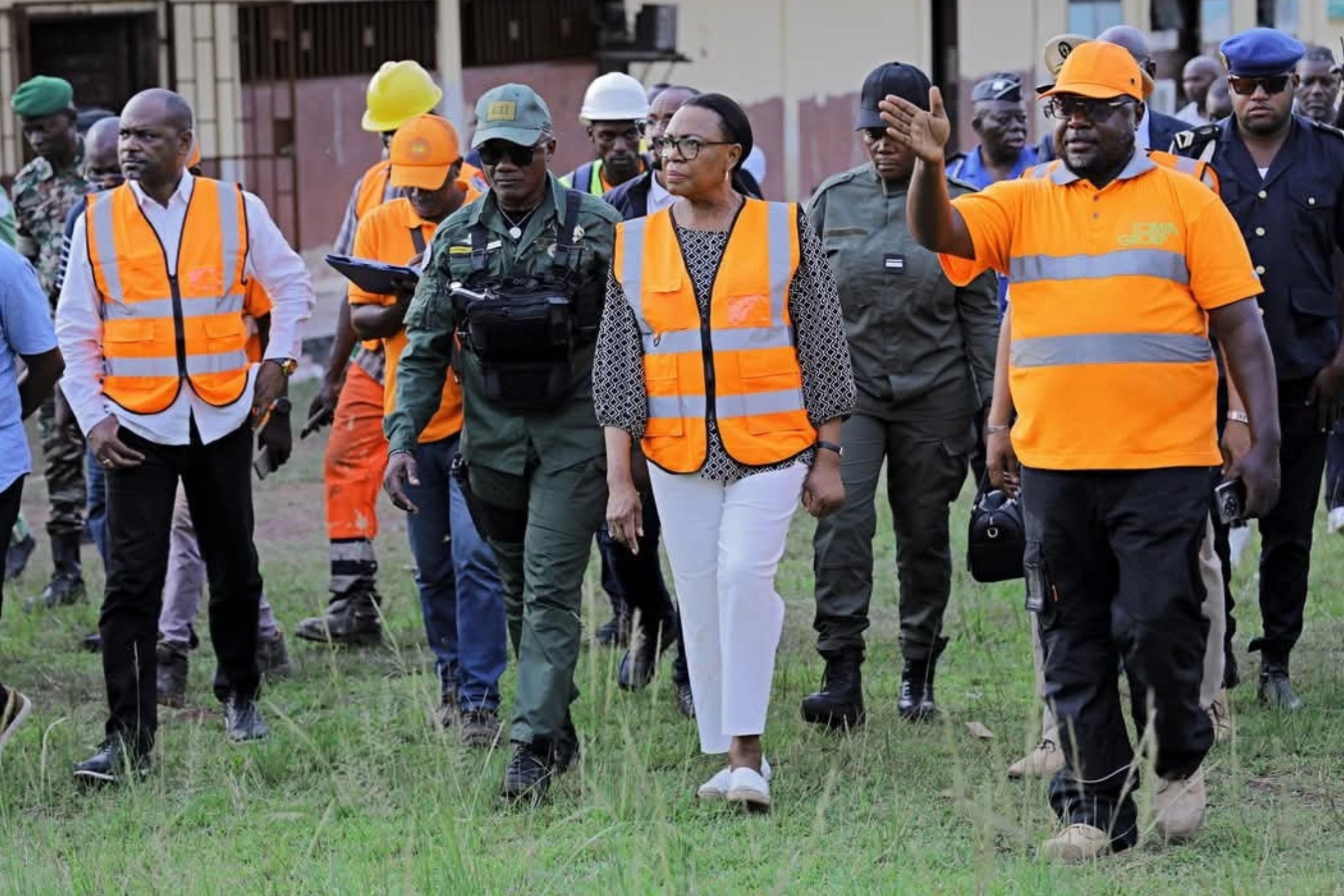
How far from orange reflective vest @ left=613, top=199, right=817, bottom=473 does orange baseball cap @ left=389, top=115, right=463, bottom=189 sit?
5.12 feet

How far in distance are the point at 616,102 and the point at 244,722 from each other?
3.05m

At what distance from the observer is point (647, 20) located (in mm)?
21141

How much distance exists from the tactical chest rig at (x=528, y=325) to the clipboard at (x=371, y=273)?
0.79m

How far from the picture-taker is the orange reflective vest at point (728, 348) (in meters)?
6.62

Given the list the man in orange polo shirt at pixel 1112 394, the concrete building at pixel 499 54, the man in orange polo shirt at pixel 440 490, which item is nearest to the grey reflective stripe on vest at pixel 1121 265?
the man in orange polo shirt at pixel 1112 394

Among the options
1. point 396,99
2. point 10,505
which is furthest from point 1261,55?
point 10,505

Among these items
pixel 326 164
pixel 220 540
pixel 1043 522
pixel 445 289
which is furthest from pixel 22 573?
pixel 326 164

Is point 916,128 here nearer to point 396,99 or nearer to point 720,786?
point 720,786

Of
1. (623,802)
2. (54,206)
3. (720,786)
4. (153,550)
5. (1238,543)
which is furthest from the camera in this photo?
(54,206)

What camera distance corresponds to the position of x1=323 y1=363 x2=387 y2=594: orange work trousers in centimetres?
954

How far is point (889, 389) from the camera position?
7.73m

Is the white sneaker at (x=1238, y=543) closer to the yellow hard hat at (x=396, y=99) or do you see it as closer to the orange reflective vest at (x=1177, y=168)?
the orange reflective vest at (x=1177, y=168)

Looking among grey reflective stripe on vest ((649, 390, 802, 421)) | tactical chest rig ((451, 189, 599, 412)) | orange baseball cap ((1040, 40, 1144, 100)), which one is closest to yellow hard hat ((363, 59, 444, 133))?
tactical chest rig ((451, 189, 599, 412))

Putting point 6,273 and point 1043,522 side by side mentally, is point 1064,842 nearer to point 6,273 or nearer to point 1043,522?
point 1043,522
